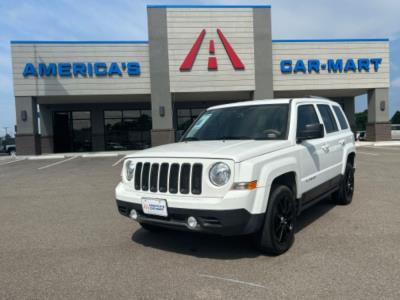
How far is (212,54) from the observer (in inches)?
847

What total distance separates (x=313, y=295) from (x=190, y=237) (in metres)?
2.04

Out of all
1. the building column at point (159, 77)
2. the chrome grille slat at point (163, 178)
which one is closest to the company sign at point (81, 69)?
the building column at point (159, 77)

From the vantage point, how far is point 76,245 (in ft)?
14.9

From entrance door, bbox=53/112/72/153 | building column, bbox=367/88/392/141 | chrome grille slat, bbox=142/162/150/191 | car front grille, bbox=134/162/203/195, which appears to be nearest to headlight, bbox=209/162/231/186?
car front grille, bbox=134/162/203/195

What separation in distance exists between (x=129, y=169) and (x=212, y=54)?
18449 millimetres

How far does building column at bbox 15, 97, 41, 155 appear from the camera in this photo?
816 inches

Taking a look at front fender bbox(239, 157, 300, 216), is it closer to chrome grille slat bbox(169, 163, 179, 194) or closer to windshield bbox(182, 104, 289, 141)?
windshield bbox(182, 104, 289, 141)

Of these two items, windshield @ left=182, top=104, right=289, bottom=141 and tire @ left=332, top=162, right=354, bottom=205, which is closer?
windshield @ left=182, top=104, right=289, bottom=141

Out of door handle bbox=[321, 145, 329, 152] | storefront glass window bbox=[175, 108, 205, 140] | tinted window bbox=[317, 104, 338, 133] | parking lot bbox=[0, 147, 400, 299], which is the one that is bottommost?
parking lot bbox=[0, 147, 400, 299]

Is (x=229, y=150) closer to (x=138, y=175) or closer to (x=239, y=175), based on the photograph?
(x=239, y=175)

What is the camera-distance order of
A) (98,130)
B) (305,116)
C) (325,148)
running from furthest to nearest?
1. (98,130)
2. (325,148)
3. (305,116)

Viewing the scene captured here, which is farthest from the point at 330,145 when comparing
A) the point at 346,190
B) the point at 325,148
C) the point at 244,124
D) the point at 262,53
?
the point at 262,53

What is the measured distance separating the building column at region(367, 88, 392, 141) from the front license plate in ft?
77.6

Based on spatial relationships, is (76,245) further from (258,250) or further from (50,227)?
(258,250)
